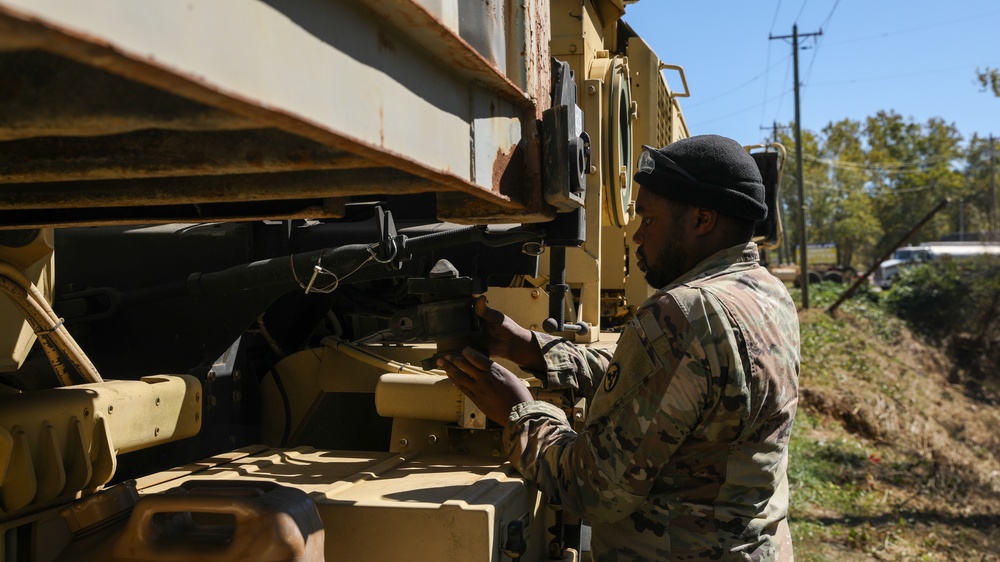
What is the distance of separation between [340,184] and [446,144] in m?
0.23

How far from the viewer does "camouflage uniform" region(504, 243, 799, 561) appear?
2.04 m

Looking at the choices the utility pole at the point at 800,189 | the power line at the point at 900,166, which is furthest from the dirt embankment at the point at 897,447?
the power line at the point at 900,166

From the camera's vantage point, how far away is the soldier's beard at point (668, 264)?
2326 millimetres

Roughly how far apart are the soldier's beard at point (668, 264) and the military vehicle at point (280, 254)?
25 cm

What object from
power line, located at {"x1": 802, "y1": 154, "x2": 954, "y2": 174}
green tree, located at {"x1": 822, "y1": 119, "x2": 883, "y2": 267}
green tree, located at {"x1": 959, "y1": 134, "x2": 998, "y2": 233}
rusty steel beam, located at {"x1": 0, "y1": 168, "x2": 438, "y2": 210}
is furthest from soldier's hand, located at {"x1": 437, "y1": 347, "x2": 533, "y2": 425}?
green tree, located at {"x1": 959, "y1": 134, "x2": 998, "y2": 233}

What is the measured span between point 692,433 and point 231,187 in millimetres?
1130

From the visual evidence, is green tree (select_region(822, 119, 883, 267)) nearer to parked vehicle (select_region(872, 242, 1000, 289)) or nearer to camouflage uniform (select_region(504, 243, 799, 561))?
parked vehicle (select_region(872, 242, 1000, 289))

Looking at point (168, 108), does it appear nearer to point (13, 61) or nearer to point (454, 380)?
point (13, 61)

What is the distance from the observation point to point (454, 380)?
2.47 metres

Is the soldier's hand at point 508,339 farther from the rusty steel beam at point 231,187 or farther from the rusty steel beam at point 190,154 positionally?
the rusty steel beam at point 190,154

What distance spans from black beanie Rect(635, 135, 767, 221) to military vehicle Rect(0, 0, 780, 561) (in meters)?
0.23

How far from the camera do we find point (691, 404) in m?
2.03

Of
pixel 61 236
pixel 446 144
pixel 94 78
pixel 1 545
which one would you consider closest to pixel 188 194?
pixel 446 144

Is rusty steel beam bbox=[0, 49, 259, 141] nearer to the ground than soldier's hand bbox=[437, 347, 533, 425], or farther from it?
farther from it
